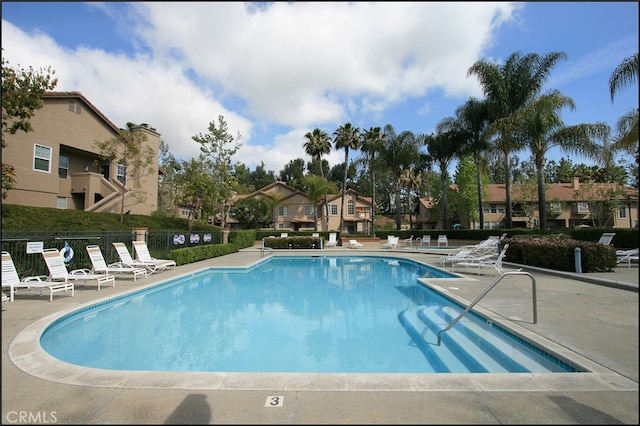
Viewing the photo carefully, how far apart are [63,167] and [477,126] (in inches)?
1209

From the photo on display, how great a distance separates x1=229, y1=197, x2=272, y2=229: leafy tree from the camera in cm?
4300

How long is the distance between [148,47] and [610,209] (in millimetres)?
43999

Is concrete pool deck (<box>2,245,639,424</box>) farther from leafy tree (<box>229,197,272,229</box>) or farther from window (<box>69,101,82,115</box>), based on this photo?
leafy tree (<box>229,197,272,229</box>)

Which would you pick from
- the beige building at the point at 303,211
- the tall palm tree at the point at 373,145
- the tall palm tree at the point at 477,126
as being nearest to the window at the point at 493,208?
the beige building at the point at 303,211

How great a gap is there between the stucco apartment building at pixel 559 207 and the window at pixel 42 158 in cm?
4175

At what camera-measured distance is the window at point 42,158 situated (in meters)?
Result: 17.2

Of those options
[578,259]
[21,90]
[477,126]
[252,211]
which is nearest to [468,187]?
[477,126]

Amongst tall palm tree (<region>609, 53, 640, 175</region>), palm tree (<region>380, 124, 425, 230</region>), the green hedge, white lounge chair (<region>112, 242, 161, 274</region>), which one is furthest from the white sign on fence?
palm tree (<region>380, 124, 425, 230</region>)

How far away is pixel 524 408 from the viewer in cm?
322

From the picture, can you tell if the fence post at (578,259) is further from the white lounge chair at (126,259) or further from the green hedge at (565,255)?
the white lounge chair at (126,259)

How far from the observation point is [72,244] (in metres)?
11.7

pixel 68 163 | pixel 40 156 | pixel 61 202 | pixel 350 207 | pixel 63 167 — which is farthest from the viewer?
pixel 350 207

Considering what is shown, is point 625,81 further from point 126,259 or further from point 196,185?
point 196,185

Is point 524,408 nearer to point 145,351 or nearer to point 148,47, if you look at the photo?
point 148,47
